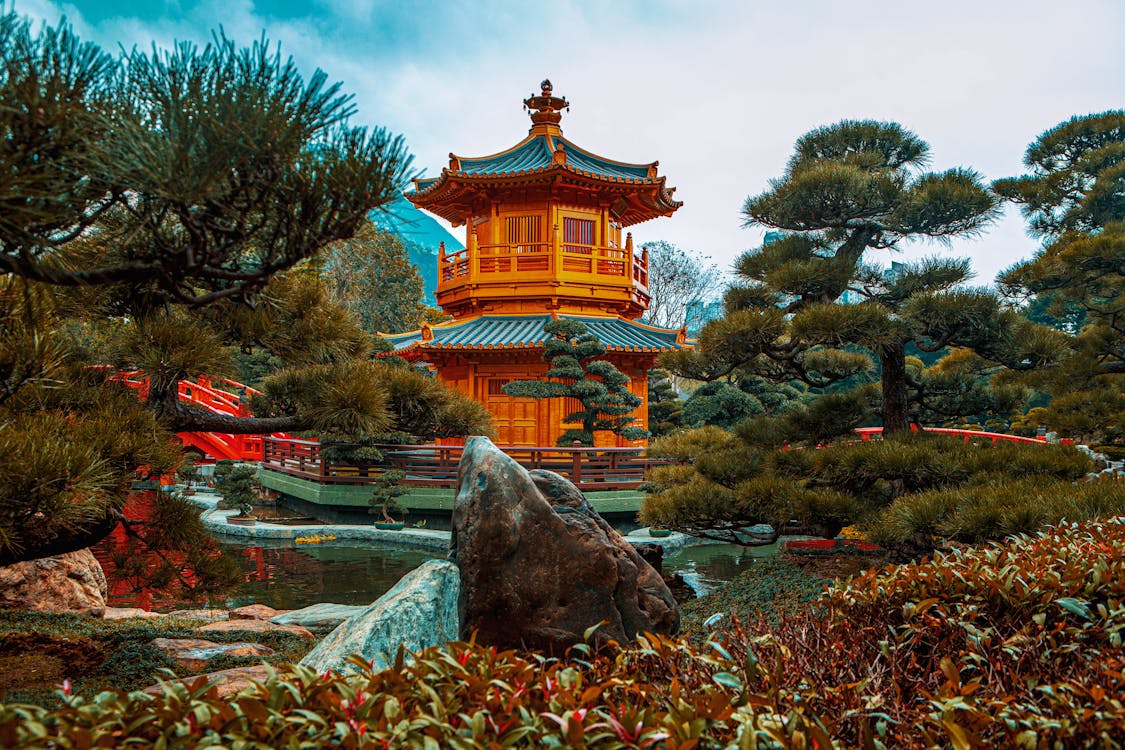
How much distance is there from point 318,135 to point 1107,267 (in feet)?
34.6

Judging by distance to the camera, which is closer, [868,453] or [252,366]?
[868,453]

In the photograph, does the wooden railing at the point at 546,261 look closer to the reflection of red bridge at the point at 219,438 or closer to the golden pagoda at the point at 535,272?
the golden pagoda at the point at 535,272

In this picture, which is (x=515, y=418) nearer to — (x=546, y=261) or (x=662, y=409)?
(x=546, y=261)

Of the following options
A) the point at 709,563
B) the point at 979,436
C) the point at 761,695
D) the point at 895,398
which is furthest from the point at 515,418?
the point at 761,695

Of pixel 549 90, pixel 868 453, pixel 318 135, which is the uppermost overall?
pixel 549 90

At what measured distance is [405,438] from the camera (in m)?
14.3

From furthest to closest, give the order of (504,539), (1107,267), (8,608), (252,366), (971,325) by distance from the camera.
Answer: (252,366), (1107,267), (971,325), (8,608), (504,539)

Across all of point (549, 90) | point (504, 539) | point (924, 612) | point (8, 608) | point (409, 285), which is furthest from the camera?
point (409, 285)

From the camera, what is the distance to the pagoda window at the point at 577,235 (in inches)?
687

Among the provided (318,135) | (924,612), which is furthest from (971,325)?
(318,135)

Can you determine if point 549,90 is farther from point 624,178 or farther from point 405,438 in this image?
point 405,438

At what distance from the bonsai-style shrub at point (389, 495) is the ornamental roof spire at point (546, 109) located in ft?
32.6

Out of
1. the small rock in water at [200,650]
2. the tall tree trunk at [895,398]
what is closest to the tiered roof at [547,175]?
the tall tree trunk at [895,398]

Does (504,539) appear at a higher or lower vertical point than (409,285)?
lower
